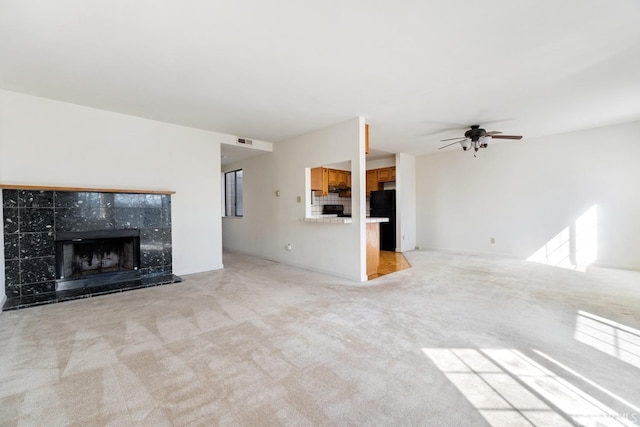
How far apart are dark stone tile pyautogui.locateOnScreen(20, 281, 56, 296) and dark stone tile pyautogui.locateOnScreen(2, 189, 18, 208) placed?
102 centimetres

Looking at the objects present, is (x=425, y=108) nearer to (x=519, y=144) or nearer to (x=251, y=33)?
(x=251, y=33)

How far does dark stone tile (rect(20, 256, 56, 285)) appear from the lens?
329cm

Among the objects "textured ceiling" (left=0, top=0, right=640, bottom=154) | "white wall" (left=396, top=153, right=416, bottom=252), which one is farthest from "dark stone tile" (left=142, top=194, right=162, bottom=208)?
"white wall" (left=396, top=153, right=416, bottom=252)

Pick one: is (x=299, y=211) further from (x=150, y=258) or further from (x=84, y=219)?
(x=84, y=219)

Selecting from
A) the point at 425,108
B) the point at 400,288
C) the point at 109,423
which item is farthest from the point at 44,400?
the point at 425,108

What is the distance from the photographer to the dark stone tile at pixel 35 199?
3.28 m

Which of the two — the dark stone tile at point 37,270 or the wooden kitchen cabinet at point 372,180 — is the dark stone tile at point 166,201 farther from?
the wooden kitchen cabinet at point 372,180

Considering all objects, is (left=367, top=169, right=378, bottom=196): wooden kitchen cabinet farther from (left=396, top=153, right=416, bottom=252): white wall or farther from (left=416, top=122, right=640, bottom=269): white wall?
(left=416, top=122, right=640, bottom=269): white wall

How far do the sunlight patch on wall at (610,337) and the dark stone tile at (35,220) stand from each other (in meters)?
6.02

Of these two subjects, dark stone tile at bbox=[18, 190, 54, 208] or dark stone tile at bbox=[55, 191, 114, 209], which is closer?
dark stone tile at bbox=[18, 190, 54, 208]

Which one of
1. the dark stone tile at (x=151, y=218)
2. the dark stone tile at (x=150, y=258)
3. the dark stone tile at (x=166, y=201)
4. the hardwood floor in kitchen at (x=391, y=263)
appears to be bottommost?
the hardwood floor in kitchen at (x=391, y=263)

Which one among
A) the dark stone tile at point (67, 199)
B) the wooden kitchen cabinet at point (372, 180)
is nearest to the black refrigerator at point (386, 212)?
the wooden kitchen cabinet at point (372, 180)

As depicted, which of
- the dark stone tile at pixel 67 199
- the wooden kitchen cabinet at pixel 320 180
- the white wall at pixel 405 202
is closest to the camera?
the dark stone tile at pixel 67 199

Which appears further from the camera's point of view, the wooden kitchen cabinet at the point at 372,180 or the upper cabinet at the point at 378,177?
the wooden kitchen cabinet at the point at 372,180
